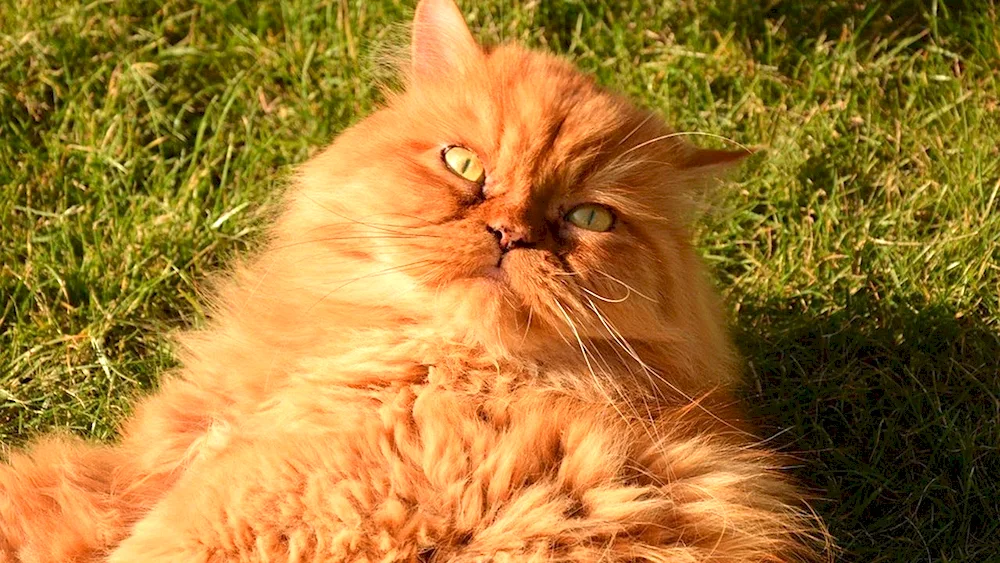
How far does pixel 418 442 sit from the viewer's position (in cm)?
200

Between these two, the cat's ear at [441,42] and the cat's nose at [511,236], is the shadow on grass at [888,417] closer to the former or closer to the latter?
the cat's nose at [511,236]

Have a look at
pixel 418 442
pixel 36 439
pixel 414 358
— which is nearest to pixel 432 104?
pixel 414 358

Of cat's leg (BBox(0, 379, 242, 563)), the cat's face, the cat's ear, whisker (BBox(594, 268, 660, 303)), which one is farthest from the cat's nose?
cat's leg (BBox(0, 379, 242, 563))

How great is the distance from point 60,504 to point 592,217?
138cm

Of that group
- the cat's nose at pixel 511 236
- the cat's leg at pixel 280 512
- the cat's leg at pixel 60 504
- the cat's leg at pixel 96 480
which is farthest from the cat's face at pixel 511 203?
the cat's leg at pixel 60 504

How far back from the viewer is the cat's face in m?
2.04

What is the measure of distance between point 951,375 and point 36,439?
261 centimetres

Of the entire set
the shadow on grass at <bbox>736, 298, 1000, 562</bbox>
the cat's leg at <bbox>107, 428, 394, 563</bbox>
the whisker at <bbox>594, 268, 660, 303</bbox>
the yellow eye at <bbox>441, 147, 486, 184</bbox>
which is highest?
the yellow eye at <bbox>441, 147, 486, 184</bbox>

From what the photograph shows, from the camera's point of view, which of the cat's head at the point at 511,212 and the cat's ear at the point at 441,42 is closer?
the cat's head at the point at 511,212

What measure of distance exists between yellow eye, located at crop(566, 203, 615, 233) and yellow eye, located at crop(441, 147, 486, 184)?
0.22m

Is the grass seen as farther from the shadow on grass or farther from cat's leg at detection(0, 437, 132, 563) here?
cat's leg at detection(0, 437, 132, 563)

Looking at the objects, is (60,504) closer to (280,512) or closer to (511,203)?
(280,512)

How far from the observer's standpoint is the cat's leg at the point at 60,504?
214 centimetres

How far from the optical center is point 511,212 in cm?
206
